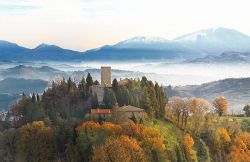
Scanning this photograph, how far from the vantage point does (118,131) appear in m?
79.2

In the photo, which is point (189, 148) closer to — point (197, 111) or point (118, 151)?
point (118, 151)

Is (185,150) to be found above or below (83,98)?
below

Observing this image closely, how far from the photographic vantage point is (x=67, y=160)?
79125 mm

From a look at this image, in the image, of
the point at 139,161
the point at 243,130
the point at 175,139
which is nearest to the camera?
the point at 139,161

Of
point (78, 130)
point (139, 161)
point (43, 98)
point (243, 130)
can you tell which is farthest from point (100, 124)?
point (243, 130)

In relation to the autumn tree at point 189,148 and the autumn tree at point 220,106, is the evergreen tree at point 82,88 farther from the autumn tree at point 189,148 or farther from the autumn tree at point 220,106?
the autumn tree at point 220,106

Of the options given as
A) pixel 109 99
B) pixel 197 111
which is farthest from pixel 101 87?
pixel 197 111

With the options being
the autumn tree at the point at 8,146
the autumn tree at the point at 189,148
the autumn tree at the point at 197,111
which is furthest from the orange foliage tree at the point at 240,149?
the autumn tree at the point at 8,146

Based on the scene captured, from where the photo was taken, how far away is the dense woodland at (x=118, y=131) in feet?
257

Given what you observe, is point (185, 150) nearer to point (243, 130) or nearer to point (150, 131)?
point (150, 131)

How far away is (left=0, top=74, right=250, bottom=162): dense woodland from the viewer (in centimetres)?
7819

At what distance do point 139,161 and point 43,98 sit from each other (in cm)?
3036

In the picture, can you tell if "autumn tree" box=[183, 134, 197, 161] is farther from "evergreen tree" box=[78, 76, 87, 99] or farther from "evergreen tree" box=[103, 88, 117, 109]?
"evergreen tree" box=[78, 76, 87, 99]

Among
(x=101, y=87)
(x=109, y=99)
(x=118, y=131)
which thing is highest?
(x=101, y=87)
